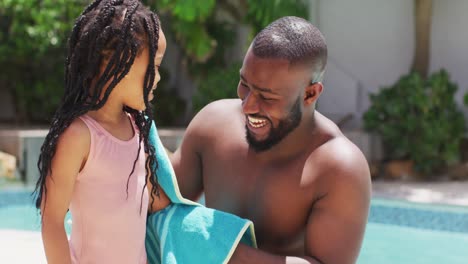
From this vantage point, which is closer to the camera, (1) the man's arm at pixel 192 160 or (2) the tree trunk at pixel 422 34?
(1) the man's arm at pixel 192 160

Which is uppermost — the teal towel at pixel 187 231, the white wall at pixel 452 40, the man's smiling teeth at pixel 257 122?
the man's smiling teeth at pixel 257 122

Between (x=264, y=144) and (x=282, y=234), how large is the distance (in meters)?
0.28

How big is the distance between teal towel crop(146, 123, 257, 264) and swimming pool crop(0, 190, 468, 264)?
410 centimetres

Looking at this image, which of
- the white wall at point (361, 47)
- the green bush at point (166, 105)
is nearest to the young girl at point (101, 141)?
the white wall at point (361, 47)

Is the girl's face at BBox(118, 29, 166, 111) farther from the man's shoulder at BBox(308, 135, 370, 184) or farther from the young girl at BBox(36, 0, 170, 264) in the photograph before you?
the man's shoulder at BBox(308, 135, 370, 184)

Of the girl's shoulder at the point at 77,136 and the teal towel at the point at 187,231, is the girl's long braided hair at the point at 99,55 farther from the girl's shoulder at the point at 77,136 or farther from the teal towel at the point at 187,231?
the teal towel at the point at 187,231

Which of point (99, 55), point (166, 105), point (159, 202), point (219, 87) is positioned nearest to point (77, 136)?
point (99, 55)

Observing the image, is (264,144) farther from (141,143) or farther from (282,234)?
(141,143)

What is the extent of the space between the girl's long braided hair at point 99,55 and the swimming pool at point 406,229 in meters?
4.53

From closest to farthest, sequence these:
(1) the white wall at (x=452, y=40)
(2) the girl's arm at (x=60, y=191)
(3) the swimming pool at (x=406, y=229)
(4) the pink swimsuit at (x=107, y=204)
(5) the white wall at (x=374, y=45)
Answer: (2) the girl's arm at (x=60, y=191) → (4) the pink swimsuit at (x=107, y=204) → (3) the swimming pool at (x=406, y=229) → (1) the white wall at (x=452, y=40) → (5) the white wall at (x=374, y=45)

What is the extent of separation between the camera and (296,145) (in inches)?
94.0

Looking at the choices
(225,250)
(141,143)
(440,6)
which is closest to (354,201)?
(225,250)

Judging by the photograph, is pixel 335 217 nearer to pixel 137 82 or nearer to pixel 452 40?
pixel 137 82

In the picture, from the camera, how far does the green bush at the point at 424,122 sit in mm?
9570
